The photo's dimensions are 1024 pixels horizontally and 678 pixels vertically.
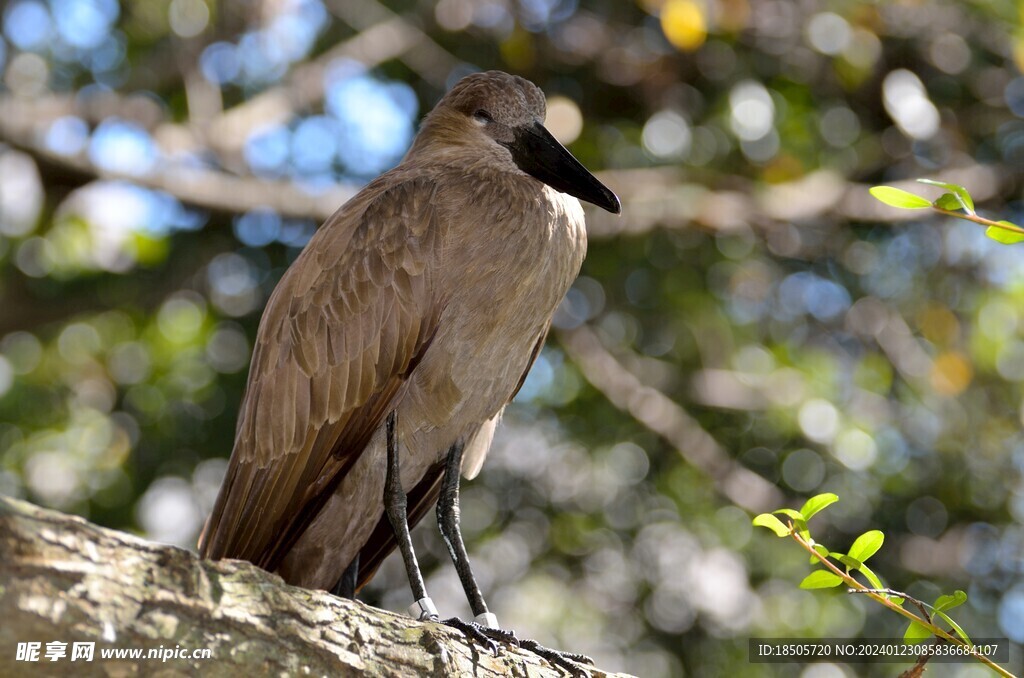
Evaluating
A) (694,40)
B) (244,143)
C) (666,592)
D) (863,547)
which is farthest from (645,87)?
(863,547)

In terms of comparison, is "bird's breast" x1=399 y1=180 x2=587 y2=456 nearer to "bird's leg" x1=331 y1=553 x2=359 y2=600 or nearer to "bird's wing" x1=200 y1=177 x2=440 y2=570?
"bird's wing" x1=200 y1=177 x2=440 y2=570

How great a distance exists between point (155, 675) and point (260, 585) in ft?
1.02

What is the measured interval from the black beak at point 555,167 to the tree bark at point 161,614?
159 centimetres

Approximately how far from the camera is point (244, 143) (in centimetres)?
574

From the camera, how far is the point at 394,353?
330cm

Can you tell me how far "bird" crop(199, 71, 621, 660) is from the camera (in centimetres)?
330

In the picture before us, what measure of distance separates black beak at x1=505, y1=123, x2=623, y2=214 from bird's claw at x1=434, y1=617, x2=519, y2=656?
1.31m

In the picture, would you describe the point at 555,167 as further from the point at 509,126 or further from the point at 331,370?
the point at 331,370

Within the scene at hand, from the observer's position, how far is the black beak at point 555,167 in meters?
3.43

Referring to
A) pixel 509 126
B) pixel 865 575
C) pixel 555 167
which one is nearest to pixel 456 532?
pixel 555 167

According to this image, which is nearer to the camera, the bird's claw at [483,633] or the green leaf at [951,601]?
the green leaf at [951,601]

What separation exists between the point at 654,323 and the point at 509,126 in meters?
3.43

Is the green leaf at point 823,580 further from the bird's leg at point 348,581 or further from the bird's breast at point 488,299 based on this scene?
the bird's leg at point 348,581

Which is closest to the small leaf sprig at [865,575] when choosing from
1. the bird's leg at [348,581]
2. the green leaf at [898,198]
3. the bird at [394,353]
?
the green leaf at [898,198]
